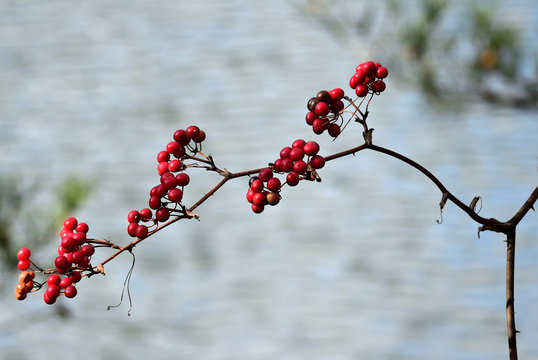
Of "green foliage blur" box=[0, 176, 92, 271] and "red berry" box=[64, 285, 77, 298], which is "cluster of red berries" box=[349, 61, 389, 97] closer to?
"red berry" box=[64, 285, 77, 298]

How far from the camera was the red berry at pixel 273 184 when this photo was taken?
27cm

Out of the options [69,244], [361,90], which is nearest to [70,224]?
[69,244]

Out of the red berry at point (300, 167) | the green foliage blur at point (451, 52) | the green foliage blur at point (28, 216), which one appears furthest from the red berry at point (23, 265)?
the green foliage blur at point (451, 52)

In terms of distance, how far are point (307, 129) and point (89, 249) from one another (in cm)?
196

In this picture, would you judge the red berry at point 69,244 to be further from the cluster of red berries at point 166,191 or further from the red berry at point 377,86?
the red berry at point 377,86

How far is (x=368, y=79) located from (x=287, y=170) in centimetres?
6

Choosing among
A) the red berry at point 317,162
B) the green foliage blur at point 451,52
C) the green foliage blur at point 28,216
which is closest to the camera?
the red berry at point 317,162

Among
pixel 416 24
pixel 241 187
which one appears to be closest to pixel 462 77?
pixel 416 24

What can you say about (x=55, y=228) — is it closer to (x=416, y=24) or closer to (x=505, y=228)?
(x=416, y=24)

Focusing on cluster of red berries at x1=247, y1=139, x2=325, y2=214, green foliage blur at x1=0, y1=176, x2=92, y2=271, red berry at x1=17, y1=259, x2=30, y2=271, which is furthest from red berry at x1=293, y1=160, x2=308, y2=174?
green foliage blur at x1=0, y1=176, x2=92, y2=271

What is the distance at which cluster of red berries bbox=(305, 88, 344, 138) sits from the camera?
269 millimetres

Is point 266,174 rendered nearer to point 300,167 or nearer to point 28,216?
point 300,167

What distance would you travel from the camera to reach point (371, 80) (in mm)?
291

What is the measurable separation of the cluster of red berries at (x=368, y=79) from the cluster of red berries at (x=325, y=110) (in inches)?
0.5
